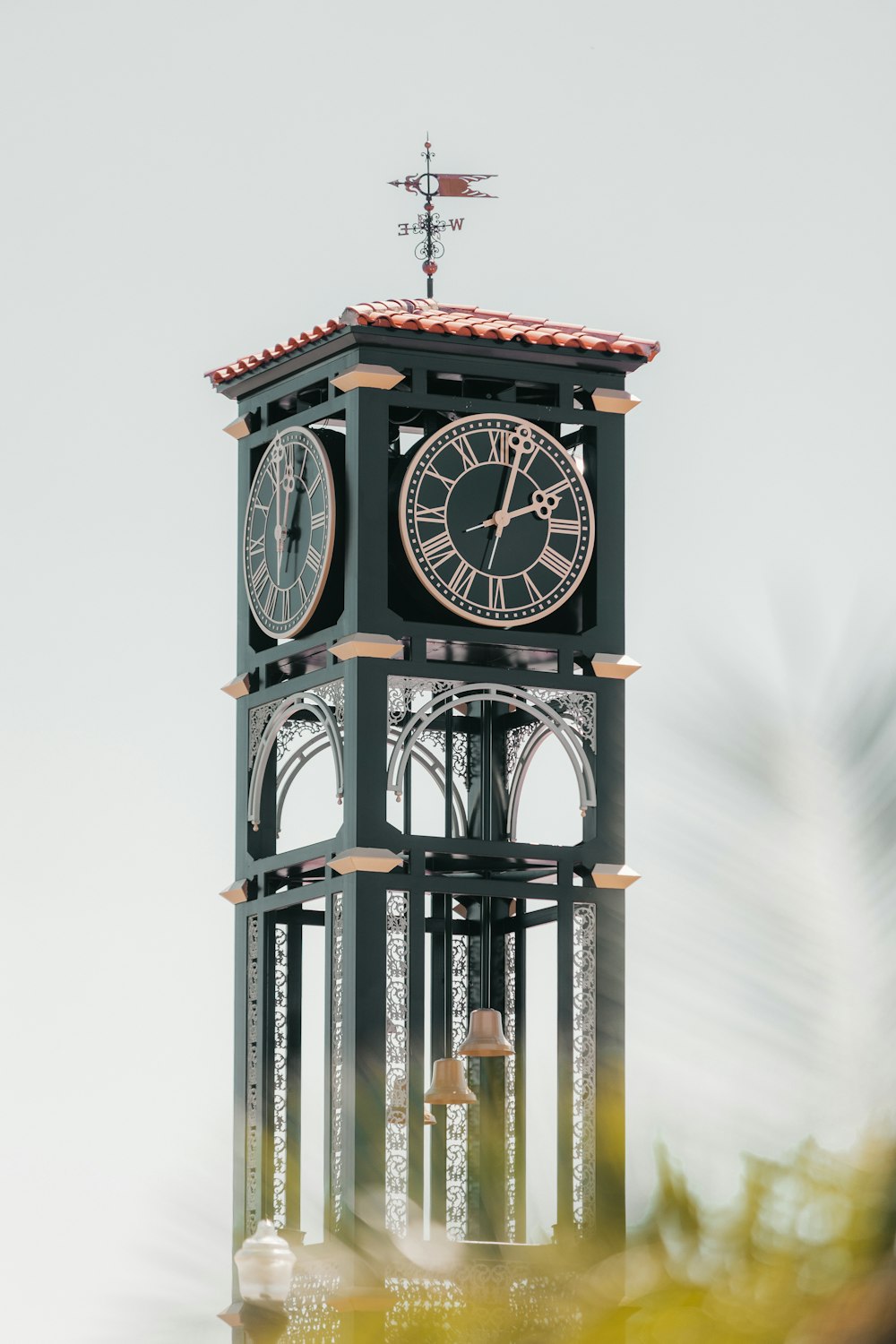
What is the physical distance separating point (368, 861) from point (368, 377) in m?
3.95

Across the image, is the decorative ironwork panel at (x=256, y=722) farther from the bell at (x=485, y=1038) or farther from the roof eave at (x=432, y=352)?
the bell at (x=485, y=1038)

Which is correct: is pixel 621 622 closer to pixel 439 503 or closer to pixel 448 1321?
pixel 439 503

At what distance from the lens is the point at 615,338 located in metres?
24.6

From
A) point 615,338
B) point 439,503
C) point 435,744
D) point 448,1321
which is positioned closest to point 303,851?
point 435,744

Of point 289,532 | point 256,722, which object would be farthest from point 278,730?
point 289,532

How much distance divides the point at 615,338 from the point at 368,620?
3435 mm

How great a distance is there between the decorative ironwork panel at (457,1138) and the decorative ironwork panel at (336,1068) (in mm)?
948

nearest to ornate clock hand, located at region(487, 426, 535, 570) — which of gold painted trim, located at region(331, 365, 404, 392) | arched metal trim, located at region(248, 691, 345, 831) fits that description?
gold painted trim, located at region(331, 365, 404, 392)

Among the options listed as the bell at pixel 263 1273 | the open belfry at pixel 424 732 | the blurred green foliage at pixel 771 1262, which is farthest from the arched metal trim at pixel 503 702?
the blurred green foliage at pixel 771 1262

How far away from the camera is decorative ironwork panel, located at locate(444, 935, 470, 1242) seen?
23.3m

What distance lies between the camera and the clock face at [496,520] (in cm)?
2350

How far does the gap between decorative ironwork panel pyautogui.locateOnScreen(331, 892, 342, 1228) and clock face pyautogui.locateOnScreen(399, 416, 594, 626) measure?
2.77 m

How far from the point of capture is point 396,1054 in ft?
75.5

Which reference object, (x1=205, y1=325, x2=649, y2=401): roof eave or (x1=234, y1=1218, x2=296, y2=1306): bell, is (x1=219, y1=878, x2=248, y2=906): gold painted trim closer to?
(x1=205, y1=325, x2=649, y2=401): roof eave
